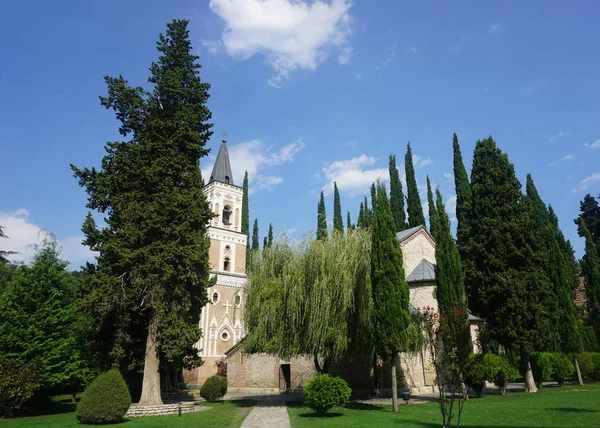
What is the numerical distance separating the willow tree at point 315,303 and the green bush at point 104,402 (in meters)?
5.26

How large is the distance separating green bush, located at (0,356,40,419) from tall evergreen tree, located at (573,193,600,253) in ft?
187

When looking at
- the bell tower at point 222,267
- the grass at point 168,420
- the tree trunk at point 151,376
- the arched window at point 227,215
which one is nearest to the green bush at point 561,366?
the grass at point 168,420

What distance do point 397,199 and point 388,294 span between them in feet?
101

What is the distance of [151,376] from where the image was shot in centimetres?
1728

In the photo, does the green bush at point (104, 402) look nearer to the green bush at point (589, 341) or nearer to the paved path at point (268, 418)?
the paved path at point (268, 418)

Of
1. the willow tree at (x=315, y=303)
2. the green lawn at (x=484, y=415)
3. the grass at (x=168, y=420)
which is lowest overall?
the grass at (x=168, y=420)

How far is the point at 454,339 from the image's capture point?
29.3 ft

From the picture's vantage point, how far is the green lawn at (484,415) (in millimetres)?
11461

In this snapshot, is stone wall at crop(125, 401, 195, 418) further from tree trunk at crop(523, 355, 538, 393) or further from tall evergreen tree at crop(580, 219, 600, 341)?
tall evergreen tree at crop(580, 219, 600, 341)

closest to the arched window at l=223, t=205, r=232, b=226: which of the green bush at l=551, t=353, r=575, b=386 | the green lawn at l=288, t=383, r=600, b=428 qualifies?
the green lawn at l=288, t=383, r=600, b=428

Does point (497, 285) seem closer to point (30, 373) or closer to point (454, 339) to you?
point (454, 339)

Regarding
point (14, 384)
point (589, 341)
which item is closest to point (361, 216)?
point (589, 341)

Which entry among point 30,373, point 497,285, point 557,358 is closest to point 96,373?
point 30,373

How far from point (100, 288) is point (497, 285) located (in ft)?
66.8
